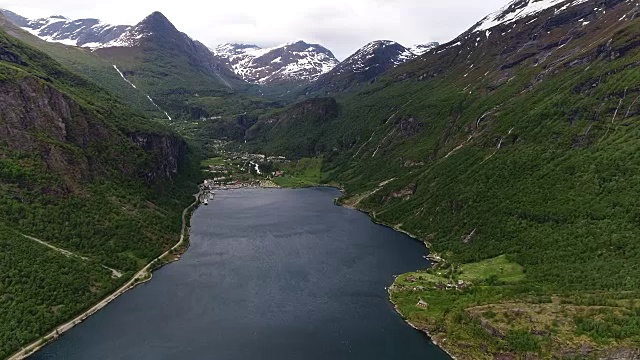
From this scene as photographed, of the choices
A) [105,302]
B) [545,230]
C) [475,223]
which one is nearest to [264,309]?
[105,302]

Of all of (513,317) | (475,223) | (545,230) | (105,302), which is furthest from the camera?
(475,223)

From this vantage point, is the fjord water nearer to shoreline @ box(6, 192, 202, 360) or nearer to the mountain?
shoreline @ box(6, 192, 202, 360)

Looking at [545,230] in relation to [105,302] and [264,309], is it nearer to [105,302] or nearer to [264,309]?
[264,309]


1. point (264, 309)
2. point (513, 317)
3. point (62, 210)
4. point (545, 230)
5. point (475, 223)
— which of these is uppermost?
point (545, 230)

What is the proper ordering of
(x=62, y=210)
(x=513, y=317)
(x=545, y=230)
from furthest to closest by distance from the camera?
(x=62, y=210) < (x=545, y=230) < (x=513, y=317)

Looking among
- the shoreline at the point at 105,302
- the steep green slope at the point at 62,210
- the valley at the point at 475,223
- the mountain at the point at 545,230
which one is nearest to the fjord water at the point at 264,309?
the shoreline at the point at 105,302

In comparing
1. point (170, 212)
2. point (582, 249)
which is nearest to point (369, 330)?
point (582, 249)

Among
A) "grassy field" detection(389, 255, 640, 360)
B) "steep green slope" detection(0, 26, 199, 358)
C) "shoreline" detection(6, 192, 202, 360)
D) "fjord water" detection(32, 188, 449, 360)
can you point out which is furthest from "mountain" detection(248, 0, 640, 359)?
"steep green slope" detection(0, 26, 199, 358)
